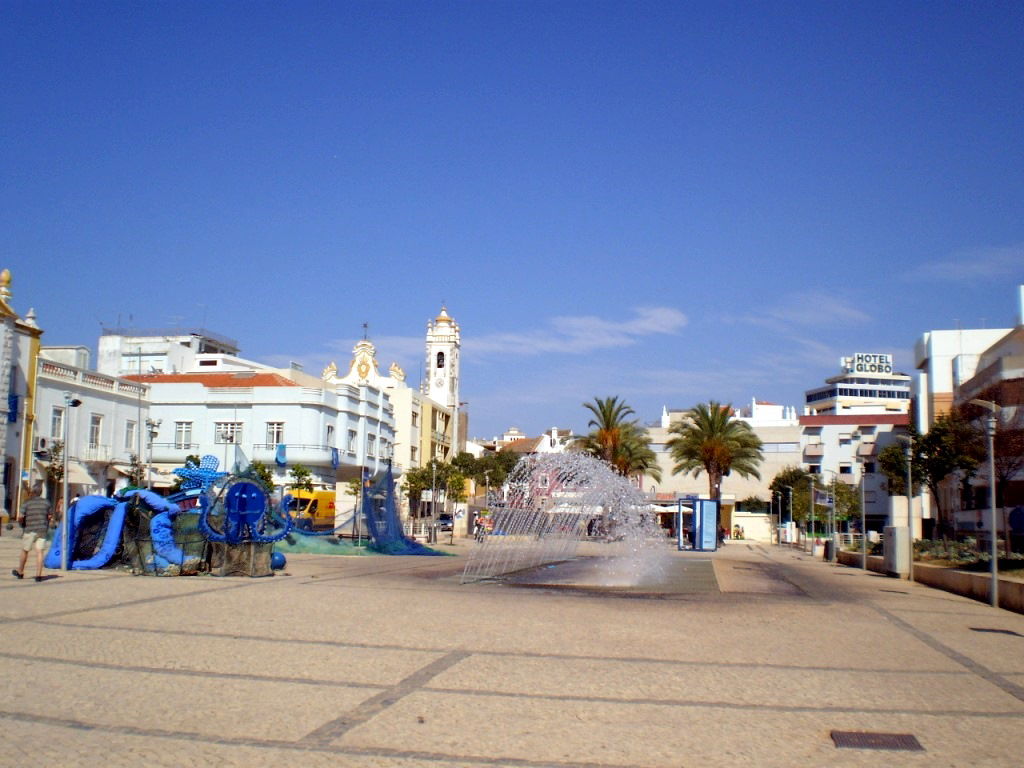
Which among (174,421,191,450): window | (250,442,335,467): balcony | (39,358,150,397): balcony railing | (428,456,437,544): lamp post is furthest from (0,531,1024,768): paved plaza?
(174,421,191,450): window

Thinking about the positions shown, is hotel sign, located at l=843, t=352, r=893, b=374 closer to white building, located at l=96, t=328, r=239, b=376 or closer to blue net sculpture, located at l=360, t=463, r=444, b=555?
white building, located at l=96, t=328, r=239, b=376

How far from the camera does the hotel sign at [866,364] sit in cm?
15688

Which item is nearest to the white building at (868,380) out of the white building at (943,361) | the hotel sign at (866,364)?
the hotel sign at (866,364)

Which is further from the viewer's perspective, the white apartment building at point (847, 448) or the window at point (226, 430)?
the white apartment building at point (847, 448)

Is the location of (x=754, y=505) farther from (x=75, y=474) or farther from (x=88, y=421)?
(x=75, y=474)

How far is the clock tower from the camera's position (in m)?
101

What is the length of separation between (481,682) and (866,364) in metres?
159

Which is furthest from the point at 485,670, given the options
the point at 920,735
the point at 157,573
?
the point at 157,573

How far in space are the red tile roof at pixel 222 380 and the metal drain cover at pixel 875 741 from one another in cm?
5764

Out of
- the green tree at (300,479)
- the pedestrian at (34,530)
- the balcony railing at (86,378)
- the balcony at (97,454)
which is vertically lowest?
the pedestrian at (34,530)

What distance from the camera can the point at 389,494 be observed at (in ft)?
109

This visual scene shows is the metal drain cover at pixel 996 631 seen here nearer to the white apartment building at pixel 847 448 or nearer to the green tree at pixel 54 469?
the green tree at pixel 54 469

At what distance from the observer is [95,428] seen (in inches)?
1975

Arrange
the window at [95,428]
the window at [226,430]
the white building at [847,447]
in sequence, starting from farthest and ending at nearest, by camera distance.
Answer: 1. the white building at [847,447]
2. the window at [226,430]
3. the window at [95,428]
